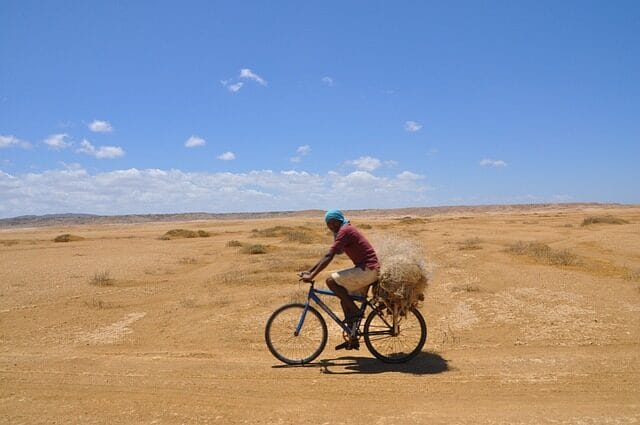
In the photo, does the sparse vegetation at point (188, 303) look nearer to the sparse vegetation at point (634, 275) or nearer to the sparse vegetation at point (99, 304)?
the sparse vegetation at point (99, 304)

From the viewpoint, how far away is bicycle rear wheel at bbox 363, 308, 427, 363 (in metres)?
7.18

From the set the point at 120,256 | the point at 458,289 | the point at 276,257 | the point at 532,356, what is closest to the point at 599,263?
the point at 458,289

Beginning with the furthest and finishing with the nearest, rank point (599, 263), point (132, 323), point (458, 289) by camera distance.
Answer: point (599, 263) → point (458, 289) → point (132, 323)

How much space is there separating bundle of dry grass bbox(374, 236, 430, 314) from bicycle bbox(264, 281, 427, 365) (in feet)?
0.51

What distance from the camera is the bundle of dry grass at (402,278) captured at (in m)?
6.89

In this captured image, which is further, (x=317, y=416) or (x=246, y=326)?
(x=246, y=326)

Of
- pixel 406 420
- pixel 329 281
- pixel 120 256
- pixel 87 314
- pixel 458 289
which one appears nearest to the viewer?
pixel 406 420

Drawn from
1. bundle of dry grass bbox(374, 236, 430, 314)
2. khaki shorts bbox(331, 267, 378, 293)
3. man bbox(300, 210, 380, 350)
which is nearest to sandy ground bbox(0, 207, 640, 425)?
bundle of dry grass bbox(374, 236, 430, 314)

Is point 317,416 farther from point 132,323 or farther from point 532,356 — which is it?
point 132,323

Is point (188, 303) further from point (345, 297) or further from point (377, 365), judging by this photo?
point (377, 365)

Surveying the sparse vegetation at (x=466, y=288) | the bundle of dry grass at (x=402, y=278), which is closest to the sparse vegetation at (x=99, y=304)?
the bundle of dry grass at (x=402, y=278)

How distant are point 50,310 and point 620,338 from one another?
472 inches

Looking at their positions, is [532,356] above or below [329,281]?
below

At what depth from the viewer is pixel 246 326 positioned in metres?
9.66
